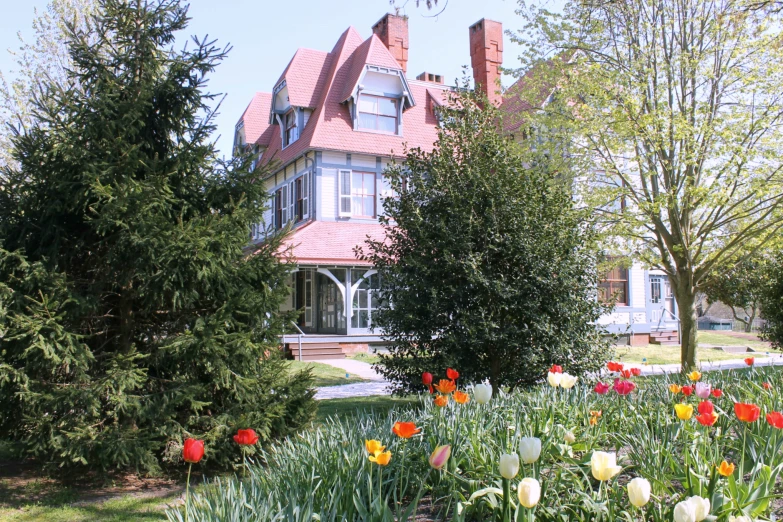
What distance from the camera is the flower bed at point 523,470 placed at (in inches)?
110

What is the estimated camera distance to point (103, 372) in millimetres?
5945

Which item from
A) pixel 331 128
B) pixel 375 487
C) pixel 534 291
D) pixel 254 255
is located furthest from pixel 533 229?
pixel 331 128

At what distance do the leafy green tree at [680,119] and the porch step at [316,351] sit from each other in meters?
9.99

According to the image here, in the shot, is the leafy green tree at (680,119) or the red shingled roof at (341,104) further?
the red shingled roof at (341,104)

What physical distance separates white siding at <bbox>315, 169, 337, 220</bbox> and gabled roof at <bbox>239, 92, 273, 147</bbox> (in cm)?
729

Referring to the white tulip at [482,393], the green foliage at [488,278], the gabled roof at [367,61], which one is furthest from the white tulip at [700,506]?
the gabled roof at [367,61]

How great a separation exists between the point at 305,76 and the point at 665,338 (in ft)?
58.6

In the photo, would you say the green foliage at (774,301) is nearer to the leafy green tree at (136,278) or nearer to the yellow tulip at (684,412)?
the leafy green tree at (136,278)

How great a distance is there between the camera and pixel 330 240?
2089cm

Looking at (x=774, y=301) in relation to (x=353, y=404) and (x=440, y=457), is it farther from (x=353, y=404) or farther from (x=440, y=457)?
(x=440, y=457)

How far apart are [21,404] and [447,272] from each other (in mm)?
4589

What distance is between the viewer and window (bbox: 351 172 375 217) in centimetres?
2219

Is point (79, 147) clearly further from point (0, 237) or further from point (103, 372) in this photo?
point (103, 372)

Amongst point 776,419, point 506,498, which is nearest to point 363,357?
point 776,419
